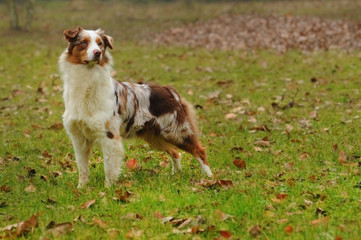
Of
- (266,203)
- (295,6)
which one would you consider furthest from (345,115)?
(295,6)

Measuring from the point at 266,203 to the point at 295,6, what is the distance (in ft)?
89.7

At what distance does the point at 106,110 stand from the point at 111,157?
1.94 ft

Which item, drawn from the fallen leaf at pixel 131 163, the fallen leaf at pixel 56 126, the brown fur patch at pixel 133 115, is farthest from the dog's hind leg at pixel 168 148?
the fallen leaf at pixel 56 126

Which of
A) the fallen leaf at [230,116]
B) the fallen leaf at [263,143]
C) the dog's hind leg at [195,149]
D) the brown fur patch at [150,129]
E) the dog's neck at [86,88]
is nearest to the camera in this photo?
the dog's neck at [86,88]

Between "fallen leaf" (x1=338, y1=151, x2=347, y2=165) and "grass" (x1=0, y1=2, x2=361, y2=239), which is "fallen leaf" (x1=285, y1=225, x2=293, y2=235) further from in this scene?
"fallen leaf" (x1=338, y1=151, x2=347, y2=165)

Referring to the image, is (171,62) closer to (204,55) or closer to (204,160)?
(204,55)

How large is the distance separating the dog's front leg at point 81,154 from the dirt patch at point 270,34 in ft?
38.6

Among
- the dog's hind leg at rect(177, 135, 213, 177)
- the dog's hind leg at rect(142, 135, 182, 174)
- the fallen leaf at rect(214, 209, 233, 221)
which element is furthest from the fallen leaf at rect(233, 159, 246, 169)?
the fallen leaf at rect(214, 209, 233, 221)

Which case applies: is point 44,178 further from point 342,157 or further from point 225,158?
point 342,157

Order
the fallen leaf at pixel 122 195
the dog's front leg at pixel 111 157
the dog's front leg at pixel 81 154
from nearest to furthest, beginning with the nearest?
the fallen leaf at pixel 122 195 < the dog's front leg at pixel 111 157 < the dog's front leg at pixel 81 154

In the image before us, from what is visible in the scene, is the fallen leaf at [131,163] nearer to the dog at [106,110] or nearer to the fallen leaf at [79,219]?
the dog at [106,110]

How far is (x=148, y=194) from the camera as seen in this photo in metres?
5.31

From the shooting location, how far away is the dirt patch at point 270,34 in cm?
1717

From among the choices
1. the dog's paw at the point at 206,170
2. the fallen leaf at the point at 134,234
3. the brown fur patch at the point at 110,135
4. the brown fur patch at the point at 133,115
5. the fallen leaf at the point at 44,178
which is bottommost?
the fallen leaf at the point at 44,178
